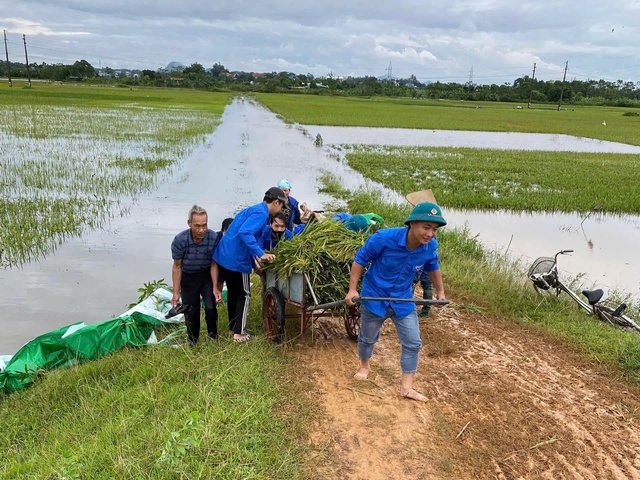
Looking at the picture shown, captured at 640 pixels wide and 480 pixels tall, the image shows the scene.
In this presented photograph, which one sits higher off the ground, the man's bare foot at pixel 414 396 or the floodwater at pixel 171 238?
the man's bare foot at pixel 414 396

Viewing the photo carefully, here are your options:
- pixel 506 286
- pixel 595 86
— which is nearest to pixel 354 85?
Result: pixel 595 86

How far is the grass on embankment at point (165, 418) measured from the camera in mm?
2775

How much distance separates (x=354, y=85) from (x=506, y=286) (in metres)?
95.3

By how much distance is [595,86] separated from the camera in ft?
275

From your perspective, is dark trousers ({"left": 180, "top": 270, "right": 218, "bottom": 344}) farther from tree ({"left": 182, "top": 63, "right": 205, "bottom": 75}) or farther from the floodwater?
Answer: tree ({"left": 182, "top": 63, "right": 205, "bottom": 75})

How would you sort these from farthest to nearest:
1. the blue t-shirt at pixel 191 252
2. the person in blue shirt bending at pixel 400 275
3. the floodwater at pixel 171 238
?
the floodwater at pixel 171 238 < the blue t-shirt at pixel 191 252 < the person in blue shirt bending at pixel 400 275

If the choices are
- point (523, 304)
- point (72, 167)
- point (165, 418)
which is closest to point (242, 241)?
point (165, 418)

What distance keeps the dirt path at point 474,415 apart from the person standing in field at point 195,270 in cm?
99

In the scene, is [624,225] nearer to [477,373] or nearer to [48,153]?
[477,373]

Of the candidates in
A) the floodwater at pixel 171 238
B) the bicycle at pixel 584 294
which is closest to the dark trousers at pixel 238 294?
the floodwater at pixel 171 238

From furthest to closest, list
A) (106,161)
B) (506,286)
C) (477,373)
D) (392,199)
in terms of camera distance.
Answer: (106,161) < (392,199) < (506,286) < (477,373)

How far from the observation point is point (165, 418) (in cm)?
327

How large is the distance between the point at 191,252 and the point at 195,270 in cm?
17

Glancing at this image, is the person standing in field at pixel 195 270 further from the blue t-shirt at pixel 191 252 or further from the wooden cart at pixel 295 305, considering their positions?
the wooden cart at pixel 295 305
